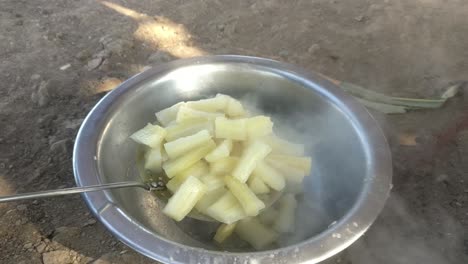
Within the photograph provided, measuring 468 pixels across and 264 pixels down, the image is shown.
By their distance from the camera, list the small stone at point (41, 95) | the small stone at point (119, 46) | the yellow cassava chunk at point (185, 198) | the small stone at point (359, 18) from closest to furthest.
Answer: the yellow cassava chunk at point (185, 198)
the small stone at point (41, 95)
the small stone at point (119, 46)
the small stone at point (359, 18)

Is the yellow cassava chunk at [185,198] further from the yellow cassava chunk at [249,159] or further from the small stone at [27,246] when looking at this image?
the small stone at [27,246]

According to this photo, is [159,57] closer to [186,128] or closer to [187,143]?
[186,128]

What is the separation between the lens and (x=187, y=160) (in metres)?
1.69

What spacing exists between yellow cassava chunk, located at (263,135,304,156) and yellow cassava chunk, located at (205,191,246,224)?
1.00ft

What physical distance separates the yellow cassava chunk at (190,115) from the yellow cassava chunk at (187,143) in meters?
0.14

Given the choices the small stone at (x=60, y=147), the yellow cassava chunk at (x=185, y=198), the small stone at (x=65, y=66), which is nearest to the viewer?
the yellow cassava chunk at (x=185, y=198)

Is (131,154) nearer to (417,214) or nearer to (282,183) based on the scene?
(282,183)

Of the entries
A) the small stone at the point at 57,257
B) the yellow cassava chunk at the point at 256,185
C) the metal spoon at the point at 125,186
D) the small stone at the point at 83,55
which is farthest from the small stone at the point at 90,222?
the small stone at the point at 83,55

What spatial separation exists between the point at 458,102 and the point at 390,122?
18.4 inches

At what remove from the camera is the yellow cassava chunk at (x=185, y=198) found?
157 centimetres

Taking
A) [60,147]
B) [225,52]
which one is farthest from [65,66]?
[225,52]

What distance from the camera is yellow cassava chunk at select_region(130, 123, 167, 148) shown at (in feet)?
5.77

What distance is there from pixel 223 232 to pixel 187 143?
349 millimetres

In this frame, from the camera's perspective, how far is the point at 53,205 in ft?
6.68
